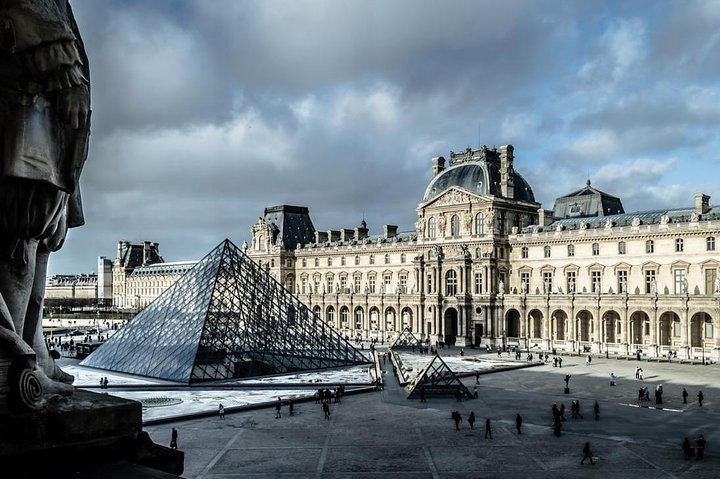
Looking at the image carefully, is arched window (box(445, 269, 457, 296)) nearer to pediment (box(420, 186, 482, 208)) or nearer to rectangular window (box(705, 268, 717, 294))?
pediment (box(420, 186, 482, 208))

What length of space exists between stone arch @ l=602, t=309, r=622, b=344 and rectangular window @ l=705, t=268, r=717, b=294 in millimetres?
7474

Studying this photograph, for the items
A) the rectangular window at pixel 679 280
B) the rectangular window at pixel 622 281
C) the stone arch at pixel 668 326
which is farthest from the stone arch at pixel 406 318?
the rectangular window at pixel 679 280

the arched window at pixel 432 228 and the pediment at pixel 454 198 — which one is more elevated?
the pediment at pixel 454 198

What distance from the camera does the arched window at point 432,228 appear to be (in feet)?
222

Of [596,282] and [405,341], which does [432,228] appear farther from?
[596,282]

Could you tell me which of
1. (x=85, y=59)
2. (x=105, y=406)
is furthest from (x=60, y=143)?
(x=105, y=406)

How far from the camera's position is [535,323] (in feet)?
203

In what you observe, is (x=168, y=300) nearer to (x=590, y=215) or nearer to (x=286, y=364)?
(x=286, y=364)

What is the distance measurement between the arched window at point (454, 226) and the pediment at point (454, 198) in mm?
1539

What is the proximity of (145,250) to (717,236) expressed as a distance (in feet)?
412

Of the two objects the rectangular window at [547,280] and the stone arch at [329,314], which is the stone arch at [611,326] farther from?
the stone arch at [329,314]

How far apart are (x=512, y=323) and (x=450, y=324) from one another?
20.5ft

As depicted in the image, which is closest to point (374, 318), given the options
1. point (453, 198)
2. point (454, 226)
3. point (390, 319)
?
point (390, 319)

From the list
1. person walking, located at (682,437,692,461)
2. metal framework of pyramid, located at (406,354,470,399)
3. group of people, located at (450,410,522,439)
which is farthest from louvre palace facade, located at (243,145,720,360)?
person walking, located at (682,437,692,461)
